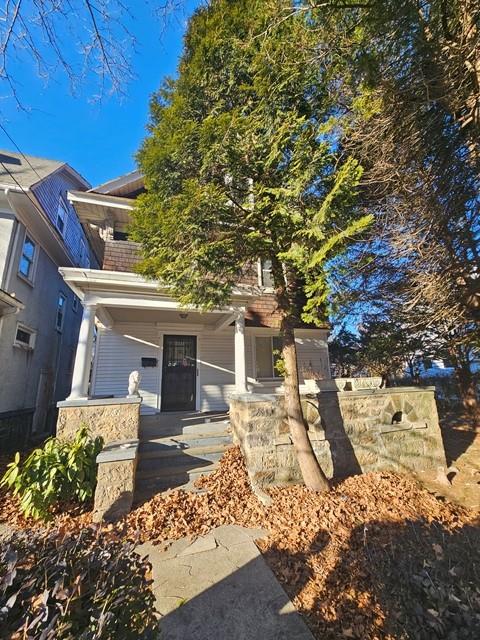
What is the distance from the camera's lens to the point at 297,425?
4.69 m

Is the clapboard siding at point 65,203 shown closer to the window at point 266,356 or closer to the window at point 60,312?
the window at point 60,312

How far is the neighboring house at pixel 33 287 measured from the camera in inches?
291

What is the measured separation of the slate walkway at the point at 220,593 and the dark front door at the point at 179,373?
5.15 m

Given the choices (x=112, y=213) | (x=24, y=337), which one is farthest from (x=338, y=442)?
(x=24, y=337)

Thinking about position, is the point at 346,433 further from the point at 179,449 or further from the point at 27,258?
the point at 27,258

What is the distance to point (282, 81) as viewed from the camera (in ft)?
14.0

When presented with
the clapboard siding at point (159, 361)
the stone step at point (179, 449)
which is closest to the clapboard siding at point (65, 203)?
the clapboard siding at point (159, 361)

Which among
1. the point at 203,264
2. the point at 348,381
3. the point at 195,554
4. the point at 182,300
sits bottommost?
the point at 195,554

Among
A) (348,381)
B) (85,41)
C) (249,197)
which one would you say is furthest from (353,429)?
(85,41)

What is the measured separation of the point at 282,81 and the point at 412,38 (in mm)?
1757

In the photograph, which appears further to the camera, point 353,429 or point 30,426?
point 30,426

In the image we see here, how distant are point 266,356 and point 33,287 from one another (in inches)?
302

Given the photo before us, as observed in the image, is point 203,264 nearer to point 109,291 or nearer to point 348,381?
point 109,291

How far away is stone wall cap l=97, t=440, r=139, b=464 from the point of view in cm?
403
